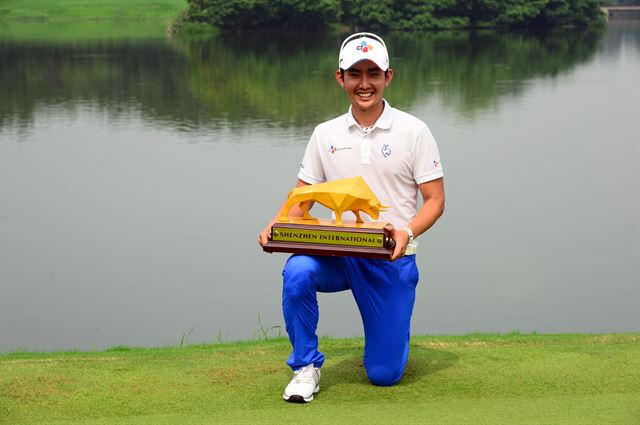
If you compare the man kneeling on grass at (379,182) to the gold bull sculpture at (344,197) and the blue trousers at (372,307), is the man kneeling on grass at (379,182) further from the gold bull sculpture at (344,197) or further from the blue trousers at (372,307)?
the gold bull sculpture at (344,197)

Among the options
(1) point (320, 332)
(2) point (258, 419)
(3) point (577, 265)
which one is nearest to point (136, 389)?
(2) point (258, 419)

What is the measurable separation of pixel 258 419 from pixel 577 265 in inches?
323

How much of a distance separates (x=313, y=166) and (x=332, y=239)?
504 mm

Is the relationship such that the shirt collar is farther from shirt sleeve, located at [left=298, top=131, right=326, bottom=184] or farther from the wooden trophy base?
the wooden trophy base

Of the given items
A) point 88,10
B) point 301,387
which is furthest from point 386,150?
point 88,10

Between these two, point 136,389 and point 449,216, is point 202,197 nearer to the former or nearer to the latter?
point 449,216

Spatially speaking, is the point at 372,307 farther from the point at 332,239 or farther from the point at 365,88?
the point at 365,88

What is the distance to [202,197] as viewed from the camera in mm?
15367

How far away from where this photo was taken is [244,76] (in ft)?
104

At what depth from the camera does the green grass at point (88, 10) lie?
64062 mm

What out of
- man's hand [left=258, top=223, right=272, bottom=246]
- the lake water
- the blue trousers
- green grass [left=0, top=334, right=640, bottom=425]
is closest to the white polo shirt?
the blue trousers

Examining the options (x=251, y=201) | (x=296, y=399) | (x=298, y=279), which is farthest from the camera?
(x=251, y=201)

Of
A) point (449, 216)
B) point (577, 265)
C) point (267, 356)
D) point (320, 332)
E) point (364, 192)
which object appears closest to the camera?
point (364, 192)

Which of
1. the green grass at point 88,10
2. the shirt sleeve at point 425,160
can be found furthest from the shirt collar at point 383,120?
the green grass at point 88,10
